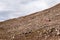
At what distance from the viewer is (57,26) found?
3531 cm

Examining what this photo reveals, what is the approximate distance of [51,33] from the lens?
3300 centimetres

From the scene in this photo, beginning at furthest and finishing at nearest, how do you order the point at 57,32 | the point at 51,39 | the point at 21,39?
the point at 21,39
the point at 57,32
the point at 51,39

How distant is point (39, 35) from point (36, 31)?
287 centimetres

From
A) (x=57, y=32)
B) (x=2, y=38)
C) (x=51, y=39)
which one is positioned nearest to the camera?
(x=51, y=39)

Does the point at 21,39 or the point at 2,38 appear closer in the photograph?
the point at 21,39

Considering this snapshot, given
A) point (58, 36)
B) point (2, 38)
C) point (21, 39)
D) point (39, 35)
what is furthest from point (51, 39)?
point (2, 38)

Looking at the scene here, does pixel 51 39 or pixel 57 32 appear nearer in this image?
pixel 51 39

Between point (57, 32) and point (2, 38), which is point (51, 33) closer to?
point (57, 32)

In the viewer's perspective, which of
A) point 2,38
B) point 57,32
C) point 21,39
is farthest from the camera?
point 2,38

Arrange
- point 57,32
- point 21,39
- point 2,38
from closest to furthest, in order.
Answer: point 57,32 → point 21,39 → point 2,38

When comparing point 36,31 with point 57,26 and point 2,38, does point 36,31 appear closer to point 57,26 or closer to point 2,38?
point 57,26

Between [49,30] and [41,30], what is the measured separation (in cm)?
182

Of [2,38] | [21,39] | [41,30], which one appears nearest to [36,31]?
[41,30]

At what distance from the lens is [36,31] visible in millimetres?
36719
